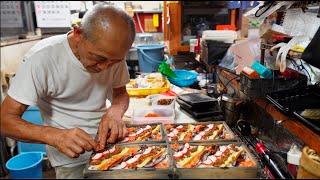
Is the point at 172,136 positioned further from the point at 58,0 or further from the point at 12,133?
the point at 58,0

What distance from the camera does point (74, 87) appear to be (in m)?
1.58

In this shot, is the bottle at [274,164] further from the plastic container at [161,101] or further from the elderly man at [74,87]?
the plastic container at [161,101]

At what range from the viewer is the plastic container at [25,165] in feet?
9.46

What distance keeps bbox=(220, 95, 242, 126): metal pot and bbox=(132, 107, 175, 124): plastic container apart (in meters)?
0.42

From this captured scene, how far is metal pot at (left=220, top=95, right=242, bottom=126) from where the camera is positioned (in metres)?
2.03

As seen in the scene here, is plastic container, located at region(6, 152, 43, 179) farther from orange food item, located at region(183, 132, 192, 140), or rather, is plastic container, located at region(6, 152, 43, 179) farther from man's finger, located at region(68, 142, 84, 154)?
orange food item, located at region(183, 132, 192, 140)

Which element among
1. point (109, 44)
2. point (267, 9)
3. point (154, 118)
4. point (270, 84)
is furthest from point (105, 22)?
point (267, 9)

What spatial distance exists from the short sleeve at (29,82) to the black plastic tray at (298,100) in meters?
1.40

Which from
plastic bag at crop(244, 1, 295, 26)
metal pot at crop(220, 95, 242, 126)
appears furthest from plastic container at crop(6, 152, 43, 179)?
plastic bag at crop(244, 1, 295, 26)

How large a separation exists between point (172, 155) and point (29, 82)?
2.77 feet

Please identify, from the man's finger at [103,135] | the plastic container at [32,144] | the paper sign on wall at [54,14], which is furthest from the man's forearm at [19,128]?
the paper sign on wall at [54,14]

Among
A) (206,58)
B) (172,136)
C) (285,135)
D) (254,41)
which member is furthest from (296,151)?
(206,58)

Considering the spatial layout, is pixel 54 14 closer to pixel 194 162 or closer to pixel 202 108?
pixel 202 108

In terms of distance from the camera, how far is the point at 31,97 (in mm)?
1367
